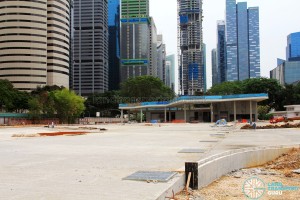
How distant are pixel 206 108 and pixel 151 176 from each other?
282 feet

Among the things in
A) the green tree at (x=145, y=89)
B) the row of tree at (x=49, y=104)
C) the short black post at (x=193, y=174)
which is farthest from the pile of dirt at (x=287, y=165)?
the green tree at (x=145, y=89)

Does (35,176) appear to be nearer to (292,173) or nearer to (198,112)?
(292,173)

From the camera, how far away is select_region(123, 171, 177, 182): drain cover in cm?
793

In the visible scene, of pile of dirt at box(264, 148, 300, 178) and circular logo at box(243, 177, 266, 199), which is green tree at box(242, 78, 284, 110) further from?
circular logo at box(243, 177, 266, 199)

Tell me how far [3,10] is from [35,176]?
14365 cm

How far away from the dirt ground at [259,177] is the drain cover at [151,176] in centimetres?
56

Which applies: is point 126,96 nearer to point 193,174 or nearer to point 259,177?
point 259,177

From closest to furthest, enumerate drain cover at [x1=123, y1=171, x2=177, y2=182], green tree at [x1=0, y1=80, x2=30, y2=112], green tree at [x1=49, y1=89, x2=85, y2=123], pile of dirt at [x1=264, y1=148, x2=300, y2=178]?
1. drain cover at [x1=123, y1=171, x2=177, y2=182]
2. pile of dirt at [x1=264, y1=148, x2=300, y2=178]
3. green tree at [x1=0, y1=80, x2=30, y2=112]
4. green tree at [x1=49, y1=89, x2=85, y2=123]

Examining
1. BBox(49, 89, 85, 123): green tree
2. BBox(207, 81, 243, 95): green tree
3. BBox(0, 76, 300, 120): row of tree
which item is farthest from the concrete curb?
BBox(207, 81, 243, 95): green tree

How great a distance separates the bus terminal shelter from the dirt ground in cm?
6716

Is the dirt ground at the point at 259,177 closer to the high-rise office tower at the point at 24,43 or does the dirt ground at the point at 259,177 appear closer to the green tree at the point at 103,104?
the green tree at the point at 103,104

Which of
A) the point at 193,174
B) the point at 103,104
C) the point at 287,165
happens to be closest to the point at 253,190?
the point at 193,174

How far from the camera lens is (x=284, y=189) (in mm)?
8508

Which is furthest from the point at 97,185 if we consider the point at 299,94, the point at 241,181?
the point at 299,94
